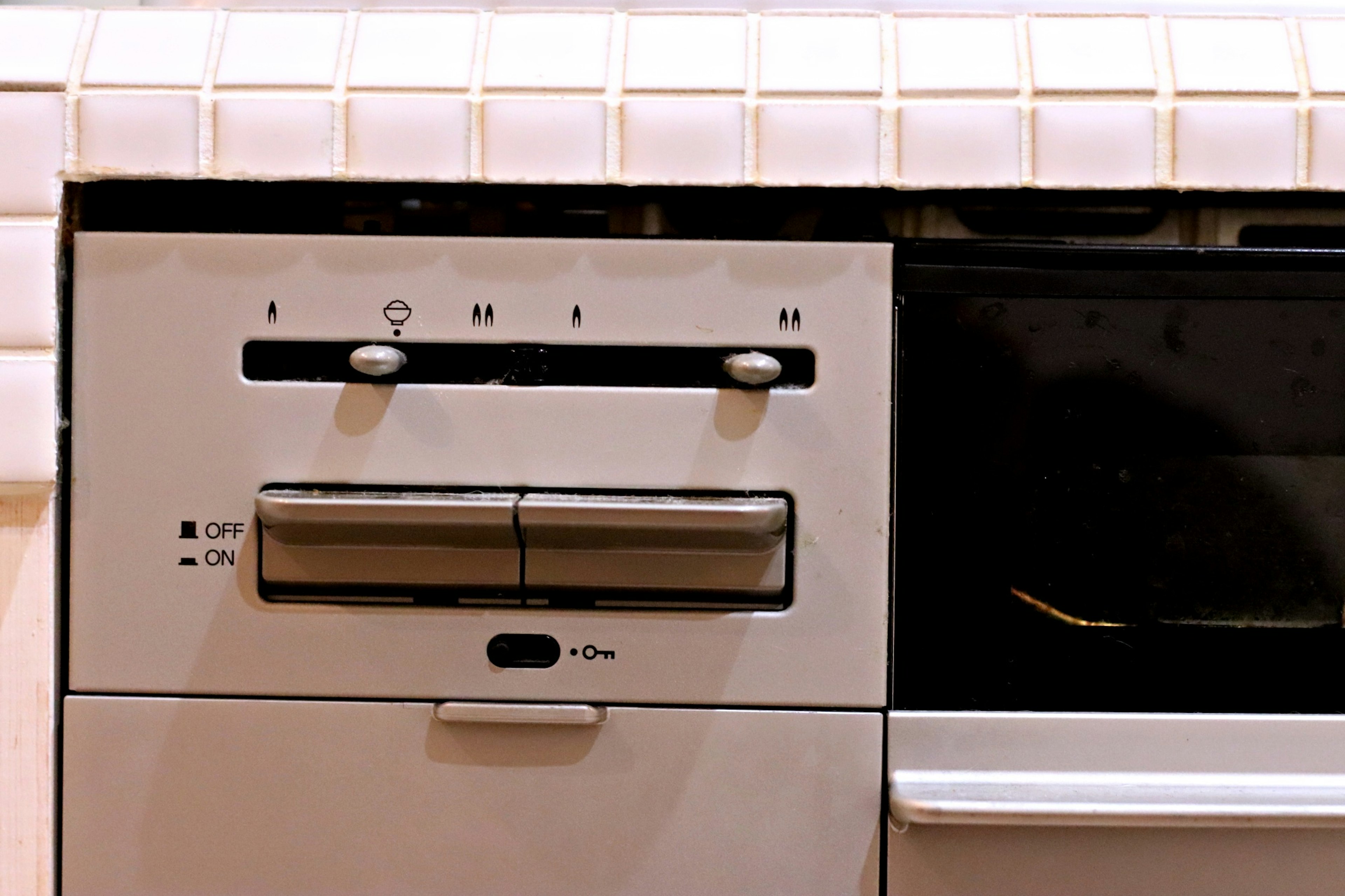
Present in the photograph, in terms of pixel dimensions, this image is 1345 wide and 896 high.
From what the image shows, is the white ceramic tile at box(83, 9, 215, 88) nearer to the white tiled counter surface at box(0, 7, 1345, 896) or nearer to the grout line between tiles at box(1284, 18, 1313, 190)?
the white tiled counter surface at box(0, 7, 1345, 896)

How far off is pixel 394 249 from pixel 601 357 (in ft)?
0.39

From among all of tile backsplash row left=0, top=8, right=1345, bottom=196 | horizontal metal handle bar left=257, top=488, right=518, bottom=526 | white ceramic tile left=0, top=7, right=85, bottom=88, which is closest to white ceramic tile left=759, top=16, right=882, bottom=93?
tile backsplash row left=0, top=8, right=1345, bottom=196

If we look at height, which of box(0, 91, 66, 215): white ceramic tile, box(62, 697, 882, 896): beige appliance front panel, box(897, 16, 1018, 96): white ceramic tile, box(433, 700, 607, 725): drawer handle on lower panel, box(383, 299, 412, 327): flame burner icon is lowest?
box(62, 697, 882, 896): beige appliance front panel

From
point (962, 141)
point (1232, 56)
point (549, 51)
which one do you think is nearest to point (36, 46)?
point (549, 51)

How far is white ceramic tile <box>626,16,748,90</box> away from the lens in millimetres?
427

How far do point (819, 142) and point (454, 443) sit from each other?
0.23 meters

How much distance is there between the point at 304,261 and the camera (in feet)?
1.45

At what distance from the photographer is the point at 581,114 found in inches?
16.8

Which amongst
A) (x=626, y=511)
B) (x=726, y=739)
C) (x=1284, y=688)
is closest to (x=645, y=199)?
(x=626, y=511)

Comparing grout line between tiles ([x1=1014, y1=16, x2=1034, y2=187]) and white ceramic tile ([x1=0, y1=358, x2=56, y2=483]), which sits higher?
grout line between tiles ([x1=1014, y1=16, x2=1034, y2=187])

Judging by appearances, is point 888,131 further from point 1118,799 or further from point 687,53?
point 1118,799

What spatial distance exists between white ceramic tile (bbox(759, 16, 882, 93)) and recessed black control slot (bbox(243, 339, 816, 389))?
0.42ft

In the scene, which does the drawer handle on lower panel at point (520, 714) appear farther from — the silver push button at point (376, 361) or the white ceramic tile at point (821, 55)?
the white ceramic tile at point (821, 55)

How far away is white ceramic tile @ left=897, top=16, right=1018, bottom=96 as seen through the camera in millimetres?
424
